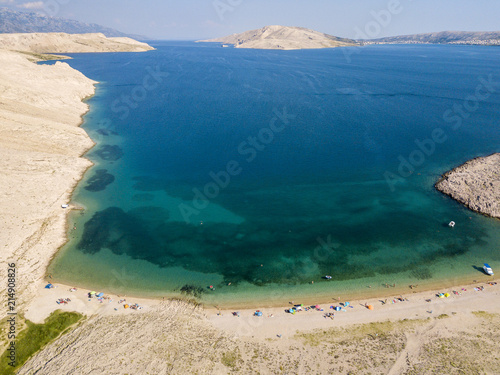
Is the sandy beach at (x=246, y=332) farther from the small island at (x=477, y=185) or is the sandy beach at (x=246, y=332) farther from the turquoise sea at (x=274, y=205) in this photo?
the small island at (x=477, y=185)

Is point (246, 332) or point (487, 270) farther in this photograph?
point (487, 270)

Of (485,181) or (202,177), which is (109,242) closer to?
(202,177)

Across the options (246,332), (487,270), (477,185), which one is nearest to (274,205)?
(246,332)

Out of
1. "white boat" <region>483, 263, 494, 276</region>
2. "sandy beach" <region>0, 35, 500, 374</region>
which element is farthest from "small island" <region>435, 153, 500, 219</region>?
"sandy beach" <region>0, 35, 500, 374</region>

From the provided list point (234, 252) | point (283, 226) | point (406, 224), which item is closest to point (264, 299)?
point (234, 252)

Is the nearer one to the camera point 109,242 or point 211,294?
point 211,294

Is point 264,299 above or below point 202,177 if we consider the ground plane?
below

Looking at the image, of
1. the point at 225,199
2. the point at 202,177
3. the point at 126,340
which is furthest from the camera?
the point at 202,177

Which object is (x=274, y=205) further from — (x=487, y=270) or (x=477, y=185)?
(x=477, y=185)
